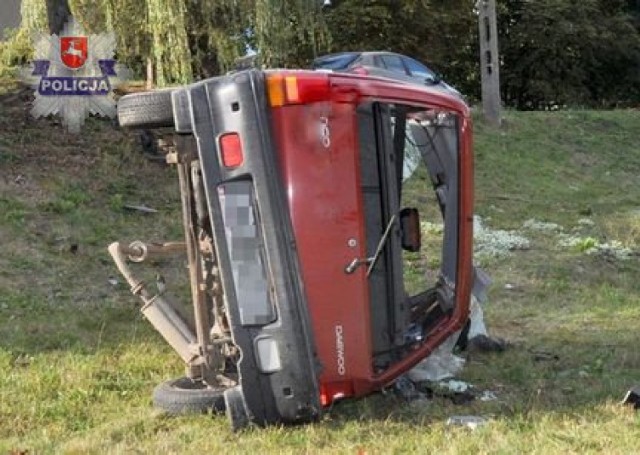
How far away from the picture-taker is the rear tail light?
4730mm

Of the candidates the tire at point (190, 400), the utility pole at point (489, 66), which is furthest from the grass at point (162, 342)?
the utility pole at point (489, 66)

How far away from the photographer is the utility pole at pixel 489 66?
20.2 meters

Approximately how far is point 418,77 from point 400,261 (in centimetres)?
1149

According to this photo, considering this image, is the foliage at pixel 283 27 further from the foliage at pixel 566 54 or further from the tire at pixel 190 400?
the foliage at pixel 566 54

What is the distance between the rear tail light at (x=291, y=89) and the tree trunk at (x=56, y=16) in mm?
9580

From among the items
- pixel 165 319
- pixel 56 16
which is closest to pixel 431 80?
pixel 56 16

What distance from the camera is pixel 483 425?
4926 millimetres

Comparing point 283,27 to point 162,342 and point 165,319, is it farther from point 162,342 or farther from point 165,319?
point 165,319

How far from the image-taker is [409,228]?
5.63 m

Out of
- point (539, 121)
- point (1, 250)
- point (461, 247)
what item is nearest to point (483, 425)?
point (461, 247)

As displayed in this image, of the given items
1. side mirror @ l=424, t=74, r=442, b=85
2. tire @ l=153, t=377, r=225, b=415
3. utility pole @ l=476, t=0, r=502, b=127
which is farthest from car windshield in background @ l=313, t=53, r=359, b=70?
tire @ l=153, t=377, r=225, b=415

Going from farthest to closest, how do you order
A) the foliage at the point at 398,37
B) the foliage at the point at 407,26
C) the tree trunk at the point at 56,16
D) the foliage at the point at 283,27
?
the foliage at the point at 407,26 < the foliage at the point at 283,27 < the tree trunk at the point at 56,16 < the foliage at the point at 398,37

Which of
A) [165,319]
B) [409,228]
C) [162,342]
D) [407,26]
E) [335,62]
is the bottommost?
[162,342]

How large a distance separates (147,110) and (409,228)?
1.70 m
